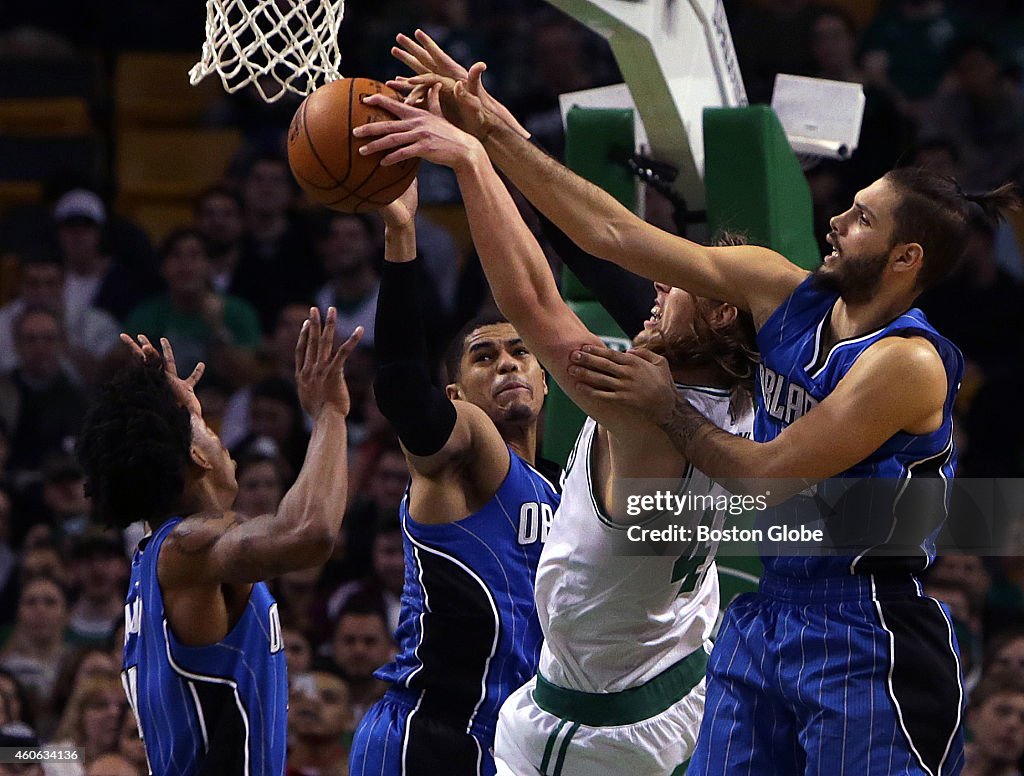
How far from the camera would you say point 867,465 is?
141 inches

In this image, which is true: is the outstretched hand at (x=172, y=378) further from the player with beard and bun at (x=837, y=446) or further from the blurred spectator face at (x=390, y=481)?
the blurred spectator face at (x=390, y=481)

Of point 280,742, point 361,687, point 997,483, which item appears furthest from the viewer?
point 997,483

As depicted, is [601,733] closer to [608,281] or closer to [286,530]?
[286,530]

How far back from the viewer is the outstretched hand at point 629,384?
3652 mm

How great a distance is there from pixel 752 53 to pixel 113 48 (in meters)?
4.53

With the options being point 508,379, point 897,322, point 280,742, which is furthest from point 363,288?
point 897,322

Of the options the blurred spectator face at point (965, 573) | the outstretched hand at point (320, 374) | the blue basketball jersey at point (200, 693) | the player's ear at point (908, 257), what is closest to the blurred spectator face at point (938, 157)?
the blurred spectator face at point (965, 573)

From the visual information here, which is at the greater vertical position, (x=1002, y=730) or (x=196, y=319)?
(x=196, y=319)

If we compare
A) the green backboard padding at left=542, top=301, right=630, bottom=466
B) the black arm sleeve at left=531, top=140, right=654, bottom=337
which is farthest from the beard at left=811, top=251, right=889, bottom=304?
the green backboard padding at left=542, top=301, right=630, bottom=466

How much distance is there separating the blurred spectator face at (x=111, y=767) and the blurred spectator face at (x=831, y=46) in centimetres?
555

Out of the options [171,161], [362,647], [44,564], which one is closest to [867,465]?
[362,647]

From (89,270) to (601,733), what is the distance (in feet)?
19.8

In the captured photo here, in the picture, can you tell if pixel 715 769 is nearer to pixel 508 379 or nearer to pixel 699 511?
pixel 699 511

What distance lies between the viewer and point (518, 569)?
4.53 metres
